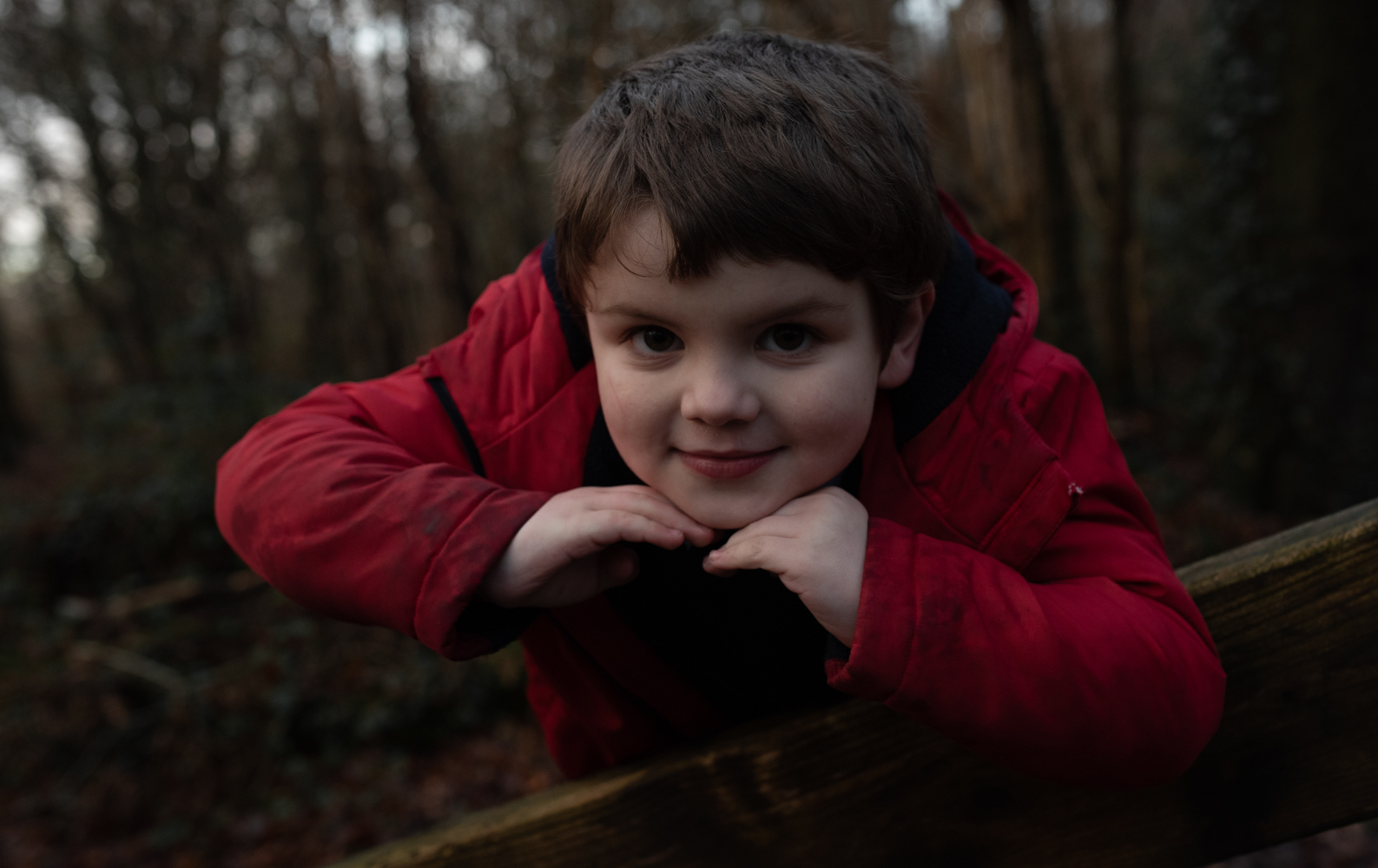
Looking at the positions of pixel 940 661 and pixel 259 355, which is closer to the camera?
pixel 940 661

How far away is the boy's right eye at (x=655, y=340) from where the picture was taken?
1111 millimetres

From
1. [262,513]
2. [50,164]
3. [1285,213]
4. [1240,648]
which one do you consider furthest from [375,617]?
[50,164]

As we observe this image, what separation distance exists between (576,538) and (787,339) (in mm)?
386

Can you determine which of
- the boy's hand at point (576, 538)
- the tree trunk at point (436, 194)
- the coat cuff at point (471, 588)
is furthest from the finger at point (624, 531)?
the tree trunk at point (436, 194)

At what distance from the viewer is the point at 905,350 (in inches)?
49.7

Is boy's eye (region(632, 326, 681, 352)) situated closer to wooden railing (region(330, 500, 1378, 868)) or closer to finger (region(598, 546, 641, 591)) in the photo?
finger (region(598, 546, 641, 591))

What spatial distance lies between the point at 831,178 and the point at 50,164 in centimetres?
1400

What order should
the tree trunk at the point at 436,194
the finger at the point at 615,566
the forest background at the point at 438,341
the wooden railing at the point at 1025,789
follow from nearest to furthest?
the wooden railing at the point at 1025,789 → the finger at the point at 615,566 → the forest background at the point at 438,341 → the tree trunk at the point at 436,194

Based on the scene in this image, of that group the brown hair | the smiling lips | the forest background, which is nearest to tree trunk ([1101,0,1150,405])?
the forest background

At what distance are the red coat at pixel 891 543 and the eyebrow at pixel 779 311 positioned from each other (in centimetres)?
26

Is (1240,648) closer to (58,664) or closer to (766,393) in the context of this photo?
(766,393)

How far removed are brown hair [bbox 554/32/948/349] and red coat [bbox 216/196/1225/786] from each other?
19 centimetres

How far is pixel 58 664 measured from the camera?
4.95m

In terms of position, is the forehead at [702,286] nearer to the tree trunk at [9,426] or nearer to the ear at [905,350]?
the ear at [905,350]
